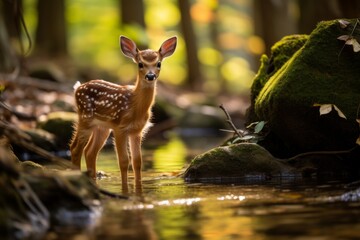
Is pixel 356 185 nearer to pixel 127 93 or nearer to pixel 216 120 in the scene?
pixel 127 93

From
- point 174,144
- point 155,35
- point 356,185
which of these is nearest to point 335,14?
point 174,144

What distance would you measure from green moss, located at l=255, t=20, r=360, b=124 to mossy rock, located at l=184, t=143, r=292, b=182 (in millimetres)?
560

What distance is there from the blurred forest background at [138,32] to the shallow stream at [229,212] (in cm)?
635

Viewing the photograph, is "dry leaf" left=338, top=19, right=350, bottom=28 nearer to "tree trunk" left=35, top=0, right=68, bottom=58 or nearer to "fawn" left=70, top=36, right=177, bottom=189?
"fawn" left=70, top=36, right=177, bottom=189

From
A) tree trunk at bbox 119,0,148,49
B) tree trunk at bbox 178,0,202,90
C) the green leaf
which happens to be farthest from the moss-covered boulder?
tree trunk at bbox 178,0,202,90

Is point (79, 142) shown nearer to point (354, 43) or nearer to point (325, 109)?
point (325, 109)

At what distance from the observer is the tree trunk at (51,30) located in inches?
1151

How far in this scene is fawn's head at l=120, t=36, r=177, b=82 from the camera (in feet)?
32.5

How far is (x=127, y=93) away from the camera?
10.5 meters

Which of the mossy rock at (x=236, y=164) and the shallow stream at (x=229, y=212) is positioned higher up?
the mossy rock at (x=236, y=164)

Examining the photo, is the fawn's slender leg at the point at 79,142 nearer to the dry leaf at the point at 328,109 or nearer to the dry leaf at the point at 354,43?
the dry leaf at the point at 328,109

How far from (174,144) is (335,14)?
4.39 metres

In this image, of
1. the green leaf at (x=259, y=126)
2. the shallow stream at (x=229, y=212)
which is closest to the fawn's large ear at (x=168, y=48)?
the green leaf at (x=259, y=126)

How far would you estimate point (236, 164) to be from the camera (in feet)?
32.6
